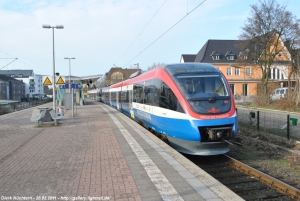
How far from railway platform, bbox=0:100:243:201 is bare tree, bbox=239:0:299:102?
2600cm

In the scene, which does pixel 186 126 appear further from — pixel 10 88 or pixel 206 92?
pixel 10 88

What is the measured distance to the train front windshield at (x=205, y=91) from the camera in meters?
8.28

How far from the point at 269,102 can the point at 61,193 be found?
80.6 feet

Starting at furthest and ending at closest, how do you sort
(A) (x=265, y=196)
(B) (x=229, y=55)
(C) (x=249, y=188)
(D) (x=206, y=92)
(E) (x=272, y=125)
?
(B) (x=229, y=55) → (E) (x=272, y=125) → (D) (x=206, y=92) → (C) (x=249, y=188) → (A) (x=265, y=196)

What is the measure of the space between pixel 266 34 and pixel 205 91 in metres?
28.0

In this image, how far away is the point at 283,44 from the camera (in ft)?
111

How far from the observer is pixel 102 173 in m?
5.87

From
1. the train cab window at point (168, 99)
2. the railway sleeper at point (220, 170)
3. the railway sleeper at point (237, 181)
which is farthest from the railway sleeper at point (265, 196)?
the train cab window at point (168, 99)

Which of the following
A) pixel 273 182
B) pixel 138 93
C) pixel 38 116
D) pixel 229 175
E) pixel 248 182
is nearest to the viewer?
pixel 273 182

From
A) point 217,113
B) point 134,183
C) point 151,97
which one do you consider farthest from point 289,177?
point 151,97

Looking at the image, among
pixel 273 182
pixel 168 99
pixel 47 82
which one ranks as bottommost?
pixel 273 182

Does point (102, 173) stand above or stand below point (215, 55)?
below

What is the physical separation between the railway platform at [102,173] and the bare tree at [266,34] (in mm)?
26004

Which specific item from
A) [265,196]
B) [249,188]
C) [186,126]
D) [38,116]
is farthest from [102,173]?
[38,116]
